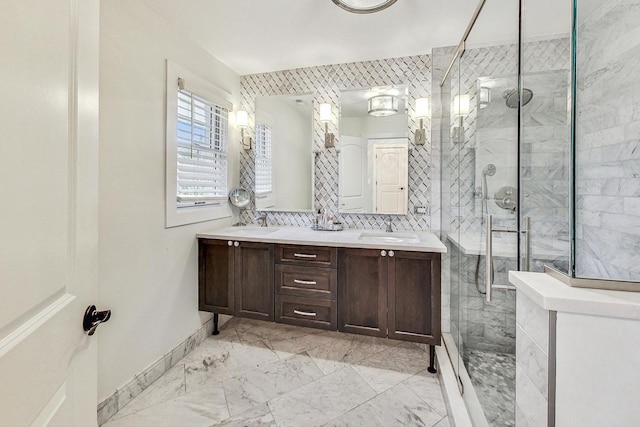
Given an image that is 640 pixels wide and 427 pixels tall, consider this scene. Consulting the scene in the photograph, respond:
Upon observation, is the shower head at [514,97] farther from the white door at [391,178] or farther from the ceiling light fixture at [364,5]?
the white door at [391,178]

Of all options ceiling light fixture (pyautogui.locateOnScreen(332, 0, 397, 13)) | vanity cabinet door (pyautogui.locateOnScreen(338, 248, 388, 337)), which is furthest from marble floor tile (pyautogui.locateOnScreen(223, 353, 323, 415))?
ceiling light fixture (pyautogui.locateOnScreen(332, 0, 397, 13))

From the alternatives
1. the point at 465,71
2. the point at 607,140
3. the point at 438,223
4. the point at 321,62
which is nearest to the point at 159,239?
the point at 321,62

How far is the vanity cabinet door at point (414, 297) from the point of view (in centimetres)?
201

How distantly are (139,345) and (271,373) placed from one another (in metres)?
0.91

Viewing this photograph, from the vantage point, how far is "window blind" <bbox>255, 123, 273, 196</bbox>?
9.82 feet

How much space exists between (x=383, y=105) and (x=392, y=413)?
240 centimetres

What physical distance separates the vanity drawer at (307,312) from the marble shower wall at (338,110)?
87 cm

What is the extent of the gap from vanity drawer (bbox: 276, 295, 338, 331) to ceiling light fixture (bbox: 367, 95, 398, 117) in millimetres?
1740

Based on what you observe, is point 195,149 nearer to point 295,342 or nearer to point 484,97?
point 295,342

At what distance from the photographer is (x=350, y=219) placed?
9.21 feet

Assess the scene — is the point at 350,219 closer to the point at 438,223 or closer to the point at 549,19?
the point at 438,223

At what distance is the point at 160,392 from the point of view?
188cm

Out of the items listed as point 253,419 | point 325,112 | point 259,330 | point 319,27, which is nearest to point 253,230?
point 259,330

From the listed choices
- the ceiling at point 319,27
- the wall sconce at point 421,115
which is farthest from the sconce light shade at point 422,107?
the ceiling at point 319,27
